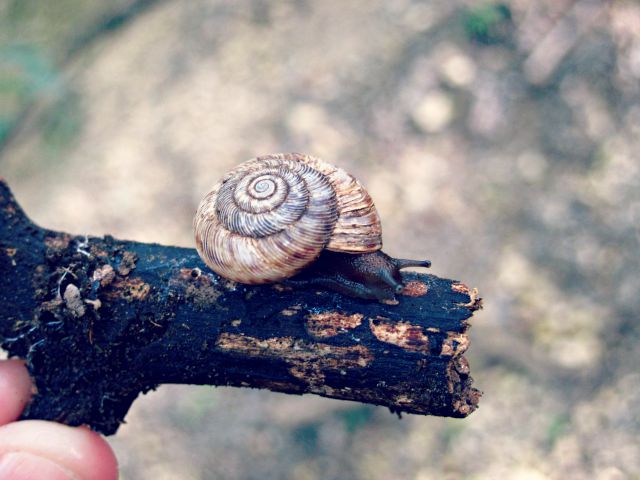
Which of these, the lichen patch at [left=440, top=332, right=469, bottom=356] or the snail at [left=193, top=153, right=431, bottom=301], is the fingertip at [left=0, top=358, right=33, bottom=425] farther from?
the lichen patch at [left=440, top=332, right=469, bottom=356]

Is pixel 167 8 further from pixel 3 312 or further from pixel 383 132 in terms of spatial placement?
pixel 3 312

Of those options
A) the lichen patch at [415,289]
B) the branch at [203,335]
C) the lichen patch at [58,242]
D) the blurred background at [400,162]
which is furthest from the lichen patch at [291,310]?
the blurred background at [400,162]

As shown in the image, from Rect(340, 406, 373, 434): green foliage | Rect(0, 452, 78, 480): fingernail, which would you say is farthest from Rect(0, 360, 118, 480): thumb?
Rect(340, 406, 373, 434): green foliage

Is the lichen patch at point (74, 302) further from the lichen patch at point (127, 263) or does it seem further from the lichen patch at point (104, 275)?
the lichen patch at point (127, 263)

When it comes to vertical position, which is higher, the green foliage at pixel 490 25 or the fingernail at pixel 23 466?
the green foliage at pixel 490 25

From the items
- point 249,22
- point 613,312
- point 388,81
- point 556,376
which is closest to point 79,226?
point 249,22

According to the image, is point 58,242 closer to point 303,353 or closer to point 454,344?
point 303,353

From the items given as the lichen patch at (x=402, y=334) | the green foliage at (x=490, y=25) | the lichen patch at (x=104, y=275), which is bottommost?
the lichen patch at (x=104, y=275)
